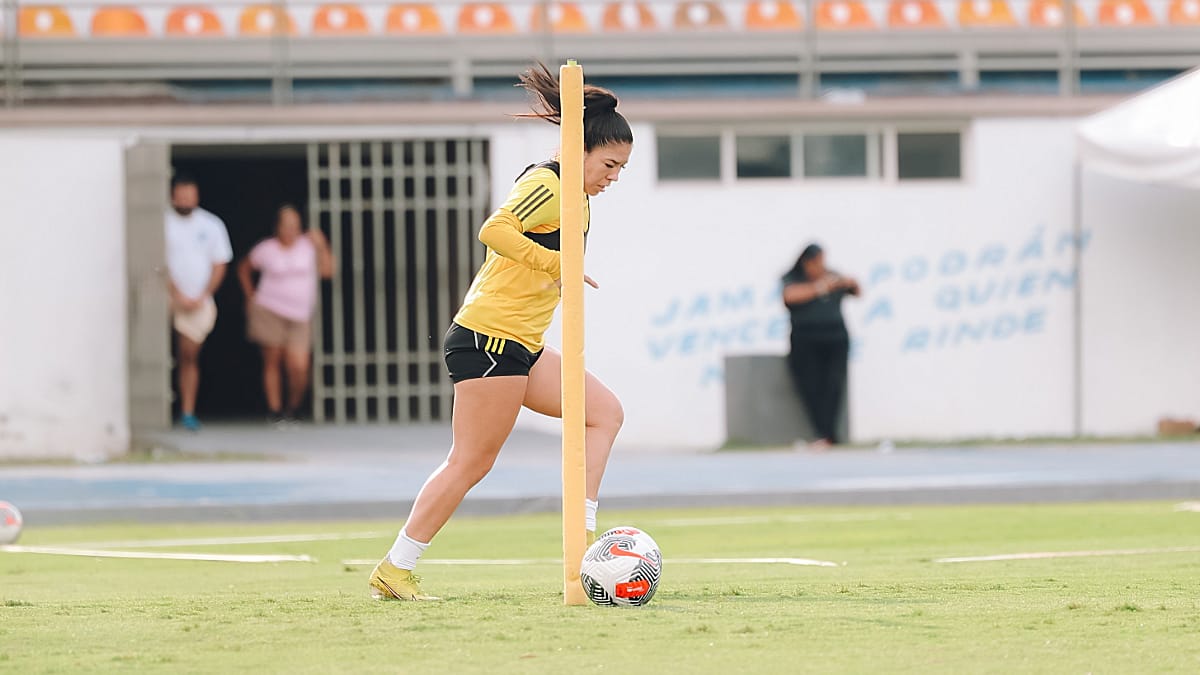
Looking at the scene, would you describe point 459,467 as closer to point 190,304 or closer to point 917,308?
point 190,304

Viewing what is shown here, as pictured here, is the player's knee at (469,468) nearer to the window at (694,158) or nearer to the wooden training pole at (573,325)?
the wooden training pole at (573,325)

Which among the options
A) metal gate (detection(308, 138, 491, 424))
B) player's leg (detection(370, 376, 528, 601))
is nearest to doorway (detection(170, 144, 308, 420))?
metal gate (detection(308, 138, 491, 424))

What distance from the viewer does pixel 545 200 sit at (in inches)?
243

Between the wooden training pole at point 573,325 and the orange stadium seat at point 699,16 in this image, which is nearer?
the wooden training pole at point 573,325

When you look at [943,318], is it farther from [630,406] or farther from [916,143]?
[630,406]

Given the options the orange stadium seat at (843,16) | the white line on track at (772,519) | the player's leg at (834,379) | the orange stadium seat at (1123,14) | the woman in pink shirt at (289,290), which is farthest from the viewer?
the orange stadium seat at (1123,14)

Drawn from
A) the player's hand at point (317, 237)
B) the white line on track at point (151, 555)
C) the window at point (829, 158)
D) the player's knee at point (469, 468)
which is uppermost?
the window at point (829, 158)

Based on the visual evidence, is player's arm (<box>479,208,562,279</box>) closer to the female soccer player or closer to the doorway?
the female soccer player

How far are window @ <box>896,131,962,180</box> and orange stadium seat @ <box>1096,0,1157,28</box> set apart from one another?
2.89 meters

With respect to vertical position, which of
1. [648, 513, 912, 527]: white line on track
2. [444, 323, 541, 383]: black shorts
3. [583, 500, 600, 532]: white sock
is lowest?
[648, 513, 912, 527]: white line on track

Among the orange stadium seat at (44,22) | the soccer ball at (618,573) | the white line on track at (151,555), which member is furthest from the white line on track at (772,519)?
the orange stadium seat at (44,22)

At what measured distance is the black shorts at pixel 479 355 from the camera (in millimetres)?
6266

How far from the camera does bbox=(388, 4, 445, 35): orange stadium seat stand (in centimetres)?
1967

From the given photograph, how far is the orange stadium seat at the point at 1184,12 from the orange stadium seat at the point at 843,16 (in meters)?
3.34
